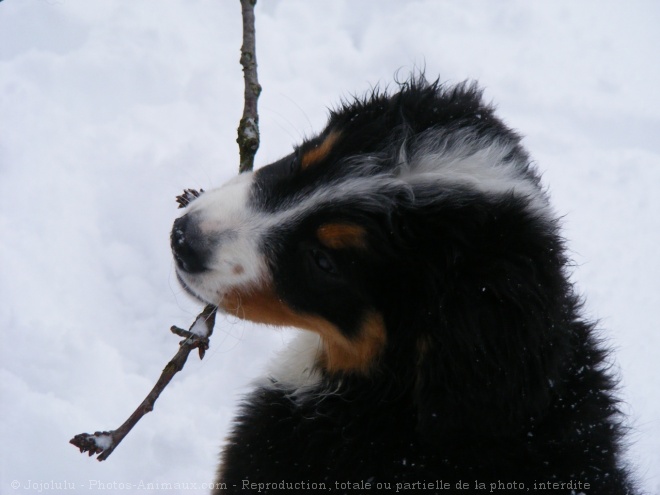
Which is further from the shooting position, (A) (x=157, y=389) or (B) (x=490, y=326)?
(A) (x=157, y=389)

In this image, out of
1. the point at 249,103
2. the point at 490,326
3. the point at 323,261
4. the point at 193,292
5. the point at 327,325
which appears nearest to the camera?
the point at 490,326

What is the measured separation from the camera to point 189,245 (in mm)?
2756

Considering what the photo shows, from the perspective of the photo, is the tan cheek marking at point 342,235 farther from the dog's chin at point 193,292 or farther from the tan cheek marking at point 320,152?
the dog's chin at point 193,292

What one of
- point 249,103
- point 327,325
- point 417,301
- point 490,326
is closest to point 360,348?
point 327,325

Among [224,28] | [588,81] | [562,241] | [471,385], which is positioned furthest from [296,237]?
[588,81]

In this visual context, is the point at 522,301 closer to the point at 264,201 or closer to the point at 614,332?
the point at 264,201

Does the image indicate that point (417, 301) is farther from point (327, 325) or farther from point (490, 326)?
point (327, 325)

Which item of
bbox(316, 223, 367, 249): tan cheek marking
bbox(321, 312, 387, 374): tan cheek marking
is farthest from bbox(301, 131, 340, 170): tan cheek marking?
bbox(321, 312, 387, 374): tan cheek marking

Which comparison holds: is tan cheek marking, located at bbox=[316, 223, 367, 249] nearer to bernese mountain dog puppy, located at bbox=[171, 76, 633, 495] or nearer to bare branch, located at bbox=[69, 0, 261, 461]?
bernese mountain dog puppy, located at bbox=[171, 76, 633, 495]

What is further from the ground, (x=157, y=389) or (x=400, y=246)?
(x=400, y=246)

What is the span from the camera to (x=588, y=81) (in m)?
7.13

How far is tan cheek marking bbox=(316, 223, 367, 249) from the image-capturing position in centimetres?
251

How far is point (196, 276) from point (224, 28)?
15.0ft

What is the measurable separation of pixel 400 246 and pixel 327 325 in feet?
1.60
